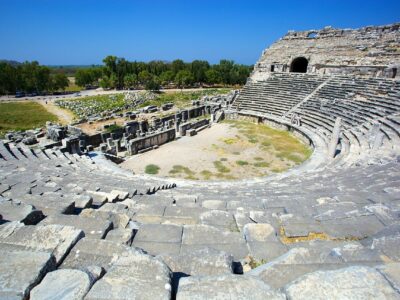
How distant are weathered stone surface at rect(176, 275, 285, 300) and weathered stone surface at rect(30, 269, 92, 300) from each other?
27.4 inches

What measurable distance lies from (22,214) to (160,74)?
226 ft

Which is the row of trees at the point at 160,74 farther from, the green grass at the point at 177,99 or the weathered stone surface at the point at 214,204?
the weathered stone surface at the point at 214,204

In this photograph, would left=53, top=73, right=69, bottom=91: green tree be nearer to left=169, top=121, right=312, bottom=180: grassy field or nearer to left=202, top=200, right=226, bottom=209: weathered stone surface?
left=169, top=121, right=312, bottom=180: grassy field

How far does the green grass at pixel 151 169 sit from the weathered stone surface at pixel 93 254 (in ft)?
35.8

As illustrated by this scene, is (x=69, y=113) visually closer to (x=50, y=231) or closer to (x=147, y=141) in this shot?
(x=147, y=141)

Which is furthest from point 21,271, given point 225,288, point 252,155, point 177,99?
point 177,99

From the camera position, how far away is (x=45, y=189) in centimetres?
622

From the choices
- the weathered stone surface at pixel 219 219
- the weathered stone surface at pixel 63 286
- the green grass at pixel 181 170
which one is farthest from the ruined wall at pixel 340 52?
the weathered stone surface at pixel 63 286

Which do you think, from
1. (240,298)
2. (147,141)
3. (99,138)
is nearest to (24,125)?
(99,138)

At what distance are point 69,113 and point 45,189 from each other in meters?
34.1

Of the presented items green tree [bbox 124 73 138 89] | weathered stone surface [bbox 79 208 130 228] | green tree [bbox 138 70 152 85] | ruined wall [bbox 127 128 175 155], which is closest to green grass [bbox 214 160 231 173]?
ruined wall [bbox 127 128 175 155]

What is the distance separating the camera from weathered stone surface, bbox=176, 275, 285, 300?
5.64 ft

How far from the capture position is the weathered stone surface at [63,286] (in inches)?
68.5

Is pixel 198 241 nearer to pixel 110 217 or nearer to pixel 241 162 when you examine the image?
pixel 110 217
